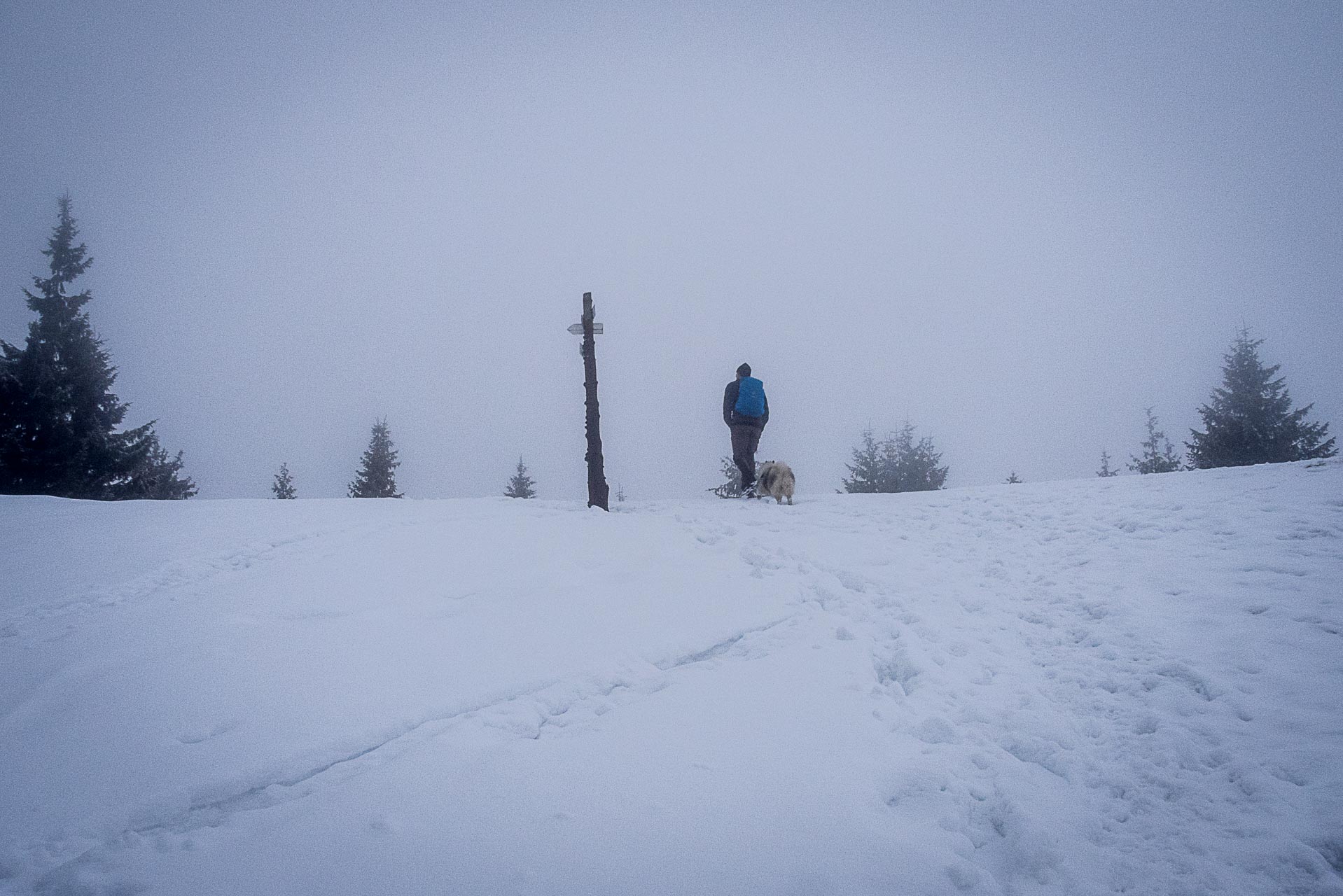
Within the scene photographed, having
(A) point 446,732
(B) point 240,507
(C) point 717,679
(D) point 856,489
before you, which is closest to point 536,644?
(A) point 446,732

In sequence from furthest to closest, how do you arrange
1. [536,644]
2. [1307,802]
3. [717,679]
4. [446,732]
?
[536,644] < [717,679] < [446,732] < [1307,802]

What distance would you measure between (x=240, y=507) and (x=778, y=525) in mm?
8211

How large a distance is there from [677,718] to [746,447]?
26.7 feet

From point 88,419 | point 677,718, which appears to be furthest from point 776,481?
point 88,419

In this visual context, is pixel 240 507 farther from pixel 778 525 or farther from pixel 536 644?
pixel 778 525

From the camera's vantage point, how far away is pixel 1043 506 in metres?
8.11

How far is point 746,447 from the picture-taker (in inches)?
443

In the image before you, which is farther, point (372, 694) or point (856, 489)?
point (856, 489)

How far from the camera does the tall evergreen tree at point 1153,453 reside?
2662cm

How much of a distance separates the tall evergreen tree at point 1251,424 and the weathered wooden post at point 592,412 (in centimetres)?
1875

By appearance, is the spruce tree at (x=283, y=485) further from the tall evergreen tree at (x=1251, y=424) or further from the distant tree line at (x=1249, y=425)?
the tall evergreen tree at (x=1251, y=424)

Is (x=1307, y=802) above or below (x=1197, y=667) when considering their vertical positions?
below

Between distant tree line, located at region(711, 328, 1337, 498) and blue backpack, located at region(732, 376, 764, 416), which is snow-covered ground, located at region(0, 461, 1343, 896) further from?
distant tree line, located at region(711, 328, 1337, 498)

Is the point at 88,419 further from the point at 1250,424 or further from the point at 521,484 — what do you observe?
the point at 1250,424
